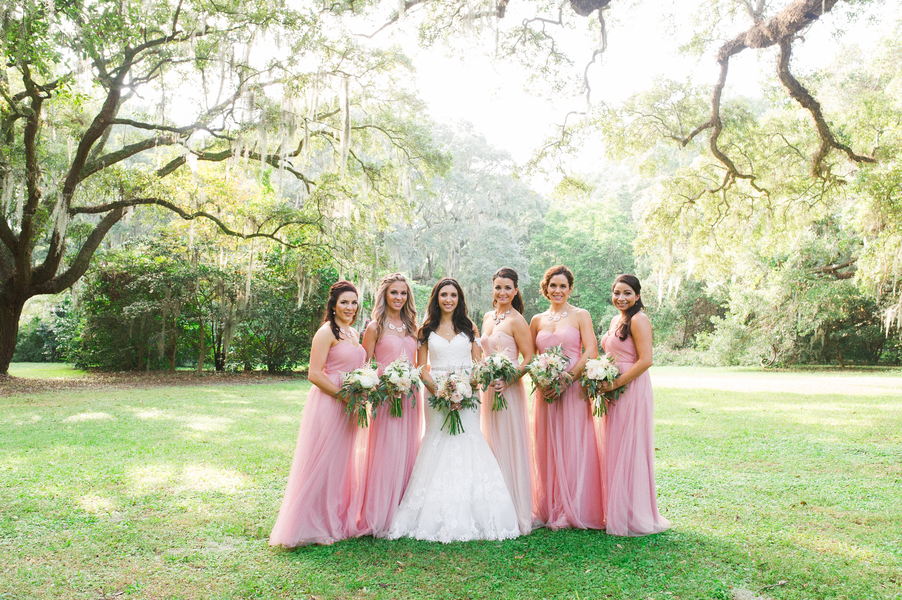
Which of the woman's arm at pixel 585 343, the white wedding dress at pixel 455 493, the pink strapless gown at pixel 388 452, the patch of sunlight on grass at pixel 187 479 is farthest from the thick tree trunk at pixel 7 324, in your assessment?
the woman's arm at pixel 585 343

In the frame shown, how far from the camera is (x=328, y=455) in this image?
4.20m

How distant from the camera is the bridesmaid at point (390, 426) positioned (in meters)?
4.25

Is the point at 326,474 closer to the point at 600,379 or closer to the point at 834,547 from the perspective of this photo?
the point at 600,379

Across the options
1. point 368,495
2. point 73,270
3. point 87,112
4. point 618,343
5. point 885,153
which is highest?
point 87,112

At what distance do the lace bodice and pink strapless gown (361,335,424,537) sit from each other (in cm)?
18

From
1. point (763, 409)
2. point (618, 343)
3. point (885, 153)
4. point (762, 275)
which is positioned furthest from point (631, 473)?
point (762, 275)

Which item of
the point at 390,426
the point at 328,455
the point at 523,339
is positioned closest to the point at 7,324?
the point at 328,455

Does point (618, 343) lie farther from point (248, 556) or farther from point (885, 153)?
point (885, 153)

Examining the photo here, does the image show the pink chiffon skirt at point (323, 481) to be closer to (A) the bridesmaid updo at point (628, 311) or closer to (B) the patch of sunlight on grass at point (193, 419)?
(A) the bridesmaid updo at point (628, 311)

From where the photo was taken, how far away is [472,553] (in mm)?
3826

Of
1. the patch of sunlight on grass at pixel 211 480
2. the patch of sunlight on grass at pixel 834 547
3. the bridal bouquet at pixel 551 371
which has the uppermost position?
the bridal bouquet at pixel 551 371

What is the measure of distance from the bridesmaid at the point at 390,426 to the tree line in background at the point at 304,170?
742 cm

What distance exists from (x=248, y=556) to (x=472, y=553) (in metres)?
1.48

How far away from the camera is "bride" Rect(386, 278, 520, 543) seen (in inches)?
161
